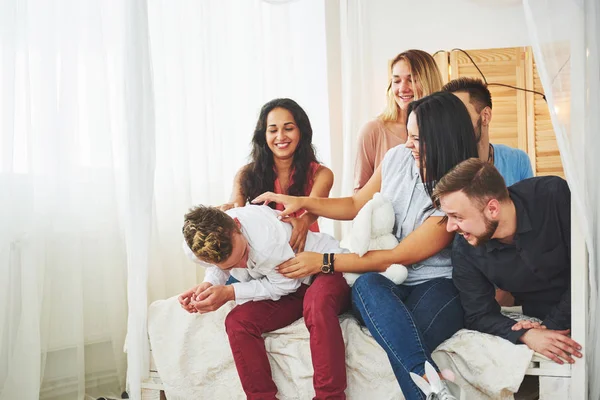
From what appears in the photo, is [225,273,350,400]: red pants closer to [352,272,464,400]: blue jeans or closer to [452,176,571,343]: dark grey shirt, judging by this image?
[352,272,464,400]: blue jeans

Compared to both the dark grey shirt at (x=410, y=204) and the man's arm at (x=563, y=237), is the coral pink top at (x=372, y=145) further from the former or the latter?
the man's arm at (x=563, y=237)

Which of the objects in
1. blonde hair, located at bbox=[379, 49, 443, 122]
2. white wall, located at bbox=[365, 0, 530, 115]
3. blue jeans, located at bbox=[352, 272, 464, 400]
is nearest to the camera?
blue jeans, located at bbox=[352, 272, 464, 400]

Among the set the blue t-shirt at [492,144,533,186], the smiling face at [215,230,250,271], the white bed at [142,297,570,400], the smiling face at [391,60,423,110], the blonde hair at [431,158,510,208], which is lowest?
the white bed at [142,297,570,400]

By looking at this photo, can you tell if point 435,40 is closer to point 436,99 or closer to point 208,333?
point 436,99

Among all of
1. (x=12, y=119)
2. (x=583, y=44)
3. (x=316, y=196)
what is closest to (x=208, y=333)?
(x=316, y=196)

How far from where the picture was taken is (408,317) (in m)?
1.92

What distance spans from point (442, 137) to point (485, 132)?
40 cm

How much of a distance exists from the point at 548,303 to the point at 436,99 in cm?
72

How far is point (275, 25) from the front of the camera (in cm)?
371

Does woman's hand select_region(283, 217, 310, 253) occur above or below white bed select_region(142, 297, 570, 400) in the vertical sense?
above

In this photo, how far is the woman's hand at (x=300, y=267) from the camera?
84.6 inches

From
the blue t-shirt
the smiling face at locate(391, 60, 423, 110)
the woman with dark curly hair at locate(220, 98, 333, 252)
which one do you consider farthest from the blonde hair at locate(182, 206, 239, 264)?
the smiling face at locate(391, 60, 423, 110)

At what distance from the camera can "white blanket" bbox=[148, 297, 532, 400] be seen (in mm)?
1938

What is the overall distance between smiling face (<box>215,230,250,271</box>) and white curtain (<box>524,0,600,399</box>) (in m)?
0.94
